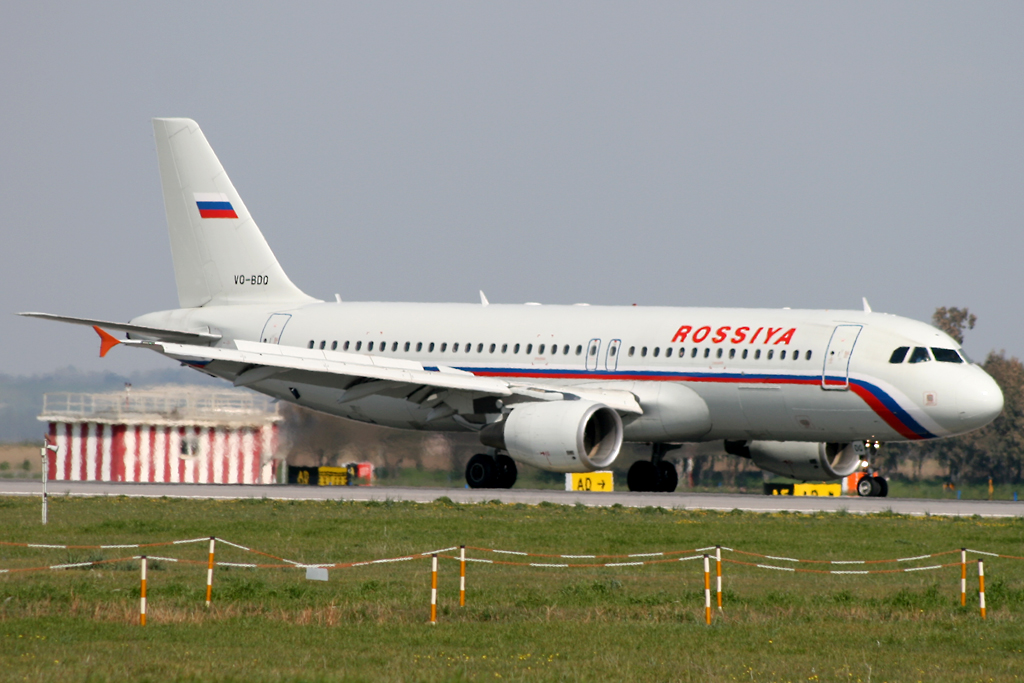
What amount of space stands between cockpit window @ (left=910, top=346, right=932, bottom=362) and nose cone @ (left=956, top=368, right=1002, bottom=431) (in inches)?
36.3

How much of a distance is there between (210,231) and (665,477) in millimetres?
14911

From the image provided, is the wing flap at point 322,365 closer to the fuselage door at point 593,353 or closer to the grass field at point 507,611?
the fuselage door at point 593,353

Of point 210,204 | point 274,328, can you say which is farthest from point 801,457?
point 210,204

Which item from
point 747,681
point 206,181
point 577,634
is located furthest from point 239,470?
point 747,681

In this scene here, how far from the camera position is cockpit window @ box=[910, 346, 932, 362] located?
32.8 metres

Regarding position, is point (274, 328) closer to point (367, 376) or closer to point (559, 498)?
point (367, 376)

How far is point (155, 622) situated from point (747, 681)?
262 inches

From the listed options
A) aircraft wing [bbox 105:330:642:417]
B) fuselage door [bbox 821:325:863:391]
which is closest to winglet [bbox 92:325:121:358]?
aircraft wing [bbox 105:330:642:417]

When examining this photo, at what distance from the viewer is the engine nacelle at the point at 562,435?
109 feet

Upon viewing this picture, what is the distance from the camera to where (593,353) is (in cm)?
3628

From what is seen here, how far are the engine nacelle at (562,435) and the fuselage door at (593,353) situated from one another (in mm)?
1871

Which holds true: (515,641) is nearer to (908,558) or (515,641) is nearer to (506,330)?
(908,558)

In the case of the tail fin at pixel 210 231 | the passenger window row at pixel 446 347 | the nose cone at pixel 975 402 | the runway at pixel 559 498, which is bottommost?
the runway at pixel 559 498

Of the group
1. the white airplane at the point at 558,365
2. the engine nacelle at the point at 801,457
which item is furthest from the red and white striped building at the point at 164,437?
the engine nacelle at the point at 801,457
